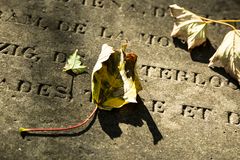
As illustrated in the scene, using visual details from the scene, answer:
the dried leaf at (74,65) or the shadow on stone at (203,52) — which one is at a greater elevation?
the shadow on stone at (203,52)

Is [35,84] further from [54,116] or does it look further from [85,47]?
[85,47]

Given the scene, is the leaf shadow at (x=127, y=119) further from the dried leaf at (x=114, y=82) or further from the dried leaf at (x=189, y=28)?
the dried leaf at (x=189, y=28)

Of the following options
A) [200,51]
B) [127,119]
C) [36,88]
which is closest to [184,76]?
[200,51]

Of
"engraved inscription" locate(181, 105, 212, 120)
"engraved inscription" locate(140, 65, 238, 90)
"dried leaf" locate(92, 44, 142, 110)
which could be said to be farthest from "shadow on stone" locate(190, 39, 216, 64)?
"dried leaf" locate(92, 44, 142, 110)

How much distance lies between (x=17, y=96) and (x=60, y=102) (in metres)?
0.27

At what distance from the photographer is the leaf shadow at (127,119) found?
8.99 ft

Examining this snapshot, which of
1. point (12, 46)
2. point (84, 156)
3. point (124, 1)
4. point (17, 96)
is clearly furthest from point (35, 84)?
point (124, 1)

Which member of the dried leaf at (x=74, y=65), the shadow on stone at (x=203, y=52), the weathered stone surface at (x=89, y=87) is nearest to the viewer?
the weathered stone surface at (x=89, y=87)

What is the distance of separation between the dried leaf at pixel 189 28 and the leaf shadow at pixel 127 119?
2.07ft

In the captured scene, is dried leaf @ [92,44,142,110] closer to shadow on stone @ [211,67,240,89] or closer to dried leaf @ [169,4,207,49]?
dried leaf @ [169,4,207,49]

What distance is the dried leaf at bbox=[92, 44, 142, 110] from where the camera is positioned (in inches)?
109

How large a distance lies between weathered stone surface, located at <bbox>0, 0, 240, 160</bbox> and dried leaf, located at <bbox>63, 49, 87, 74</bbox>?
0.04 m

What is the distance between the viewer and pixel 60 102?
9.16 ft

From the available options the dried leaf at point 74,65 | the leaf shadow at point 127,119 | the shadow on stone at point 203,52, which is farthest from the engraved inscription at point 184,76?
the dried leaf at point 74,65
